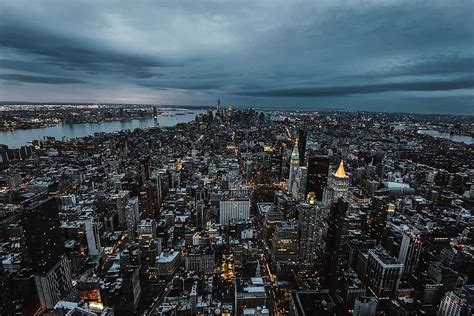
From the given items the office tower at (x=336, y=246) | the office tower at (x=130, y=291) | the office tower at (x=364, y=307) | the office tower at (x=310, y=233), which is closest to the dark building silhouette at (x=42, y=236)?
the office tower at (x=130, y=291)

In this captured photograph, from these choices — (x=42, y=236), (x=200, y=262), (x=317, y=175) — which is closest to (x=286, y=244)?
(x=200, y=262)

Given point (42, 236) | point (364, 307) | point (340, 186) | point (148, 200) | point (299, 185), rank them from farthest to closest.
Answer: point (299, 185) → point (340, 186) → point (148, 200) → point (42, 236) → point (364, 307)

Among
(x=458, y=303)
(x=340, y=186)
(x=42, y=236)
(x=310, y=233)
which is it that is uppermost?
(x=42, y=236)

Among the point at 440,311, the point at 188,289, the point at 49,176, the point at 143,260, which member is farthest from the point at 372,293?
the point at 49,176

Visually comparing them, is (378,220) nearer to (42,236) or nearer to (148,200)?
(148,200)

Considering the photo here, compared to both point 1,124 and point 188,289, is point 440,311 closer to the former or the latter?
point 188,289

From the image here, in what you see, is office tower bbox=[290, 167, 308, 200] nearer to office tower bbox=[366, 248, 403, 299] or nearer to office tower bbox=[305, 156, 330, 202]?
office tower bbox=[305, 156, 330, 202]
